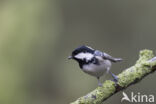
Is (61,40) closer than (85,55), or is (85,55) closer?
(85,55)

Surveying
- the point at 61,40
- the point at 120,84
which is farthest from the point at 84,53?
the point at 61,40

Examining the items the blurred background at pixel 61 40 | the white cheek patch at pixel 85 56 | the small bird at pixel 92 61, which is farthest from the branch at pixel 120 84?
the blurred background at pixel 61 40

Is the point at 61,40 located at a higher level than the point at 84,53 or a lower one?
higher

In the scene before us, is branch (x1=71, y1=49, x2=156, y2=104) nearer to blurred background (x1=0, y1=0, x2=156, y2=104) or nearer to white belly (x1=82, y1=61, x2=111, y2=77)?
white belly (x1=82, y1=61, x2=111, y2=77)

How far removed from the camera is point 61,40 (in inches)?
248

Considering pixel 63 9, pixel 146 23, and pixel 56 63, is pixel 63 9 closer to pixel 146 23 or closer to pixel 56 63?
pixel 56 63

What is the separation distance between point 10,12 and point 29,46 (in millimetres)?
591

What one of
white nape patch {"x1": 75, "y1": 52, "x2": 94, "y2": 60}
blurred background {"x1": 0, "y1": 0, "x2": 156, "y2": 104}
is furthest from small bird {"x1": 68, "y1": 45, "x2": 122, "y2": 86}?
blurred background {"x1": 0, "y1": 0, "x2": 156, "y2": 104}

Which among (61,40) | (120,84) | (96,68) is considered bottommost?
(120,84)

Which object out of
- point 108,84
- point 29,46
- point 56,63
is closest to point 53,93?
point 56,63

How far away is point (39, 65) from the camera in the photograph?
20.5 ft

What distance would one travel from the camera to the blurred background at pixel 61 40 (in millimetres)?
5801

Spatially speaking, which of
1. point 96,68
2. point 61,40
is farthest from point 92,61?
point 61,40

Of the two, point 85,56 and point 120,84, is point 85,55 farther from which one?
point 120,84
